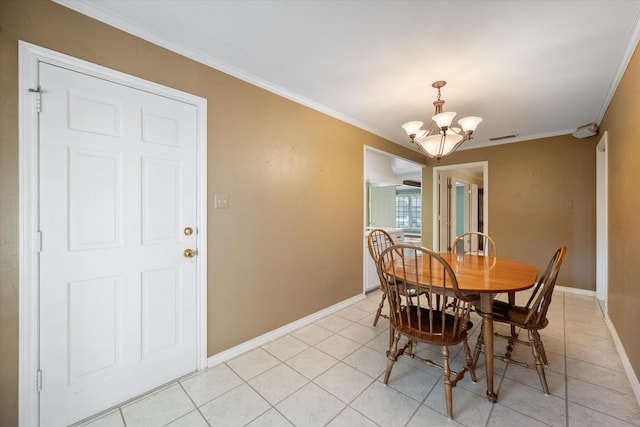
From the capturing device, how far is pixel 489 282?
1658mm

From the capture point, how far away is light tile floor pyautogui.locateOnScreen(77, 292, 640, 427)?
1489 mm

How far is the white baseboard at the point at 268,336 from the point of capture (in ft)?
6.70

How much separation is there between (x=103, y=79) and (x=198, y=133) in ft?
1.92

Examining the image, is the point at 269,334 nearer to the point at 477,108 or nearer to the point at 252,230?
the point at 252,230

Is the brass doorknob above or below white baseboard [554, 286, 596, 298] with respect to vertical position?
above

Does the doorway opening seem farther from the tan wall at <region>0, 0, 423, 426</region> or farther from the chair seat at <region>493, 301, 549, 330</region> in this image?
the chair seat at <region>493, 301, 549, 330</region>

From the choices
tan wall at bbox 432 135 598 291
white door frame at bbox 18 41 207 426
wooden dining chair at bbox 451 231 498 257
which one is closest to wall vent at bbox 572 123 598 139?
tan wall at bbox 432 135 598 291

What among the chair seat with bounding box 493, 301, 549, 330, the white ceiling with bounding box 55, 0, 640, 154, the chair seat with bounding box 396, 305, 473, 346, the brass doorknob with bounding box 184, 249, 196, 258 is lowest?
the chair seat with bounding box 396, 305, 473, 346

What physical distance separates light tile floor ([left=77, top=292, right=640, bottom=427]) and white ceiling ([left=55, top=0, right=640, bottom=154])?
2.35 metres

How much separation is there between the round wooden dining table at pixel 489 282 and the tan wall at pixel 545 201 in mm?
2443

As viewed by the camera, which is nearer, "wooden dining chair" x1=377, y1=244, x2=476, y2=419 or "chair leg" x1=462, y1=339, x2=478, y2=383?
"wooden dining chair" x1=377, y1=244, x2=476, y2=419

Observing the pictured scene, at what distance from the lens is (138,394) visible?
168 centimetres

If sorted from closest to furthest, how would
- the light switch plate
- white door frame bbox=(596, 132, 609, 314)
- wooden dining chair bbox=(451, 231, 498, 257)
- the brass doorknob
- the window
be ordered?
the brass doorknob → the light switch plate → wooden dining chair bbox=(451, 231, 498, 257) → white door frame bbox=(596, 132, 609, 314) → the window

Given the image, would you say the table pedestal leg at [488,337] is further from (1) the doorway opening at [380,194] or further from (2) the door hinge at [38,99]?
(2) the door hinge at [38,99]
